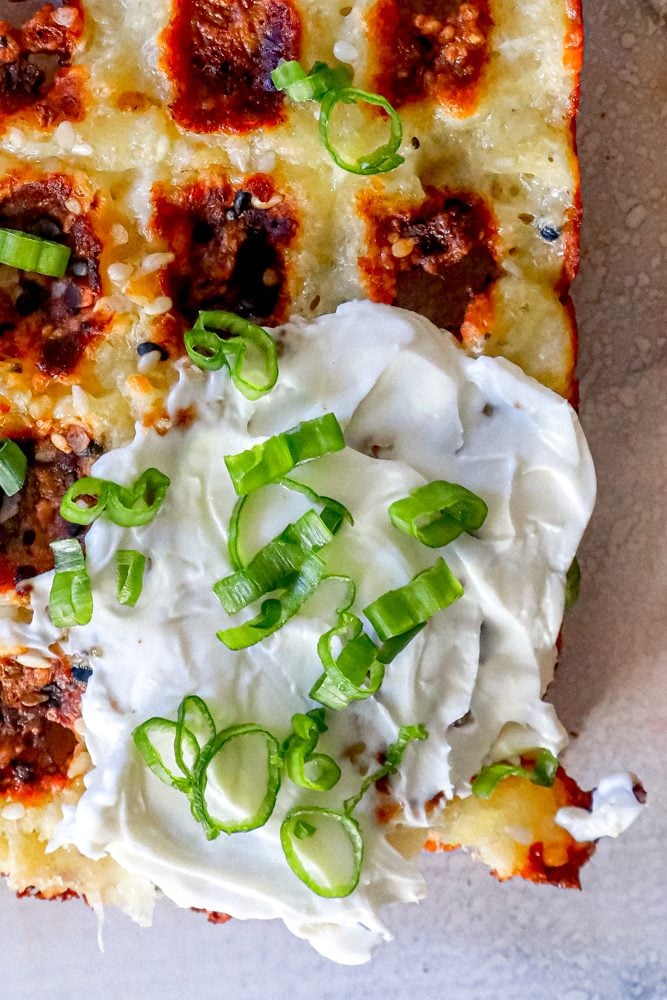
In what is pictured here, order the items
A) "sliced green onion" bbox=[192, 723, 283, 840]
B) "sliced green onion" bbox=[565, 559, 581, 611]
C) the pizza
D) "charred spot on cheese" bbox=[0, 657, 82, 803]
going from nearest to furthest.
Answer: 1. "sliced green onion" bbox=[192, 723, 283, 840]
2. the pizza
3. "charred spot on cheese" bbox=[0, 657, 82, 803]
4. "sliced green onion" bbox=[565, 559, 581, 611]

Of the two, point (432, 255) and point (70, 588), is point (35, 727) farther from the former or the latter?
point (432, 255)

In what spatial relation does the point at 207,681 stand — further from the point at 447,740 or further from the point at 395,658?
the point at 447,740

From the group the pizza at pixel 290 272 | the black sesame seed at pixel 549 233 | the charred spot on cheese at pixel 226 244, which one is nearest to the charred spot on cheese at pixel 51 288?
the pizza at pixel 290 272

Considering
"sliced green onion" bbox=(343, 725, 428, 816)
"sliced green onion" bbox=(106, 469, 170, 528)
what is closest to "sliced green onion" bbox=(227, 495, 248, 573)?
"sliced green onion" bbox=(106, 469, 170, 528)

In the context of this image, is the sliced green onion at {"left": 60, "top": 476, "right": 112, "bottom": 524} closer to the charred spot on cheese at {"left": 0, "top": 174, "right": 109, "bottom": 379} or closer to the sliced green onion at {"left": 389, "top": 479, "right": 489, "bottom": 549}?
the charred spot on cheese at {"left": 0, "top": 174, "right": 109, "bottom": 379}

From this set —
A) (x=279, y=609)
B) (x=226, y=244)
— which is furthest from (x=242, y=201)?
(x=279, y=609)

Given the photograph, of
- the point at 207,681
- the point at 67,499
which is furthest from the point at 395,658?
the point at 67,499

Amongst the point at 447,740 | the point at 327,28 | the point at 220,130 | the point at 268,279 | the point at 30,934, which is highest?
the point at 327,28
